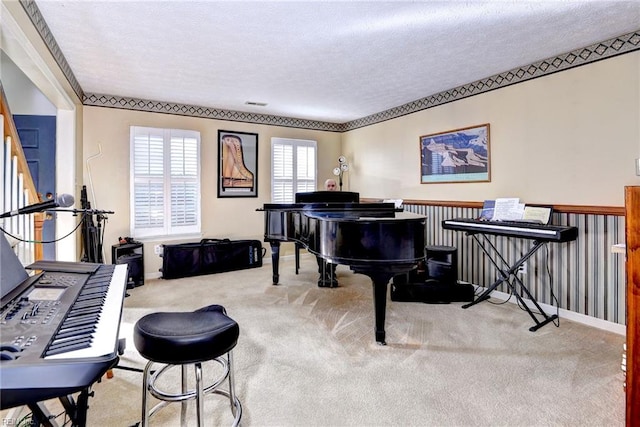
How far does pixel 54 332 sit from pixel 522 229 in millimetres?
3234

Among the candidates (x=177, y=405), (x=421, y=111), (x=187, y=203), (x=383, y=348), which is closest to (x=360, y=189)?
(x=421, y=111)

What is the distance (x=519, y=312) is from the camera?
10.9 ft

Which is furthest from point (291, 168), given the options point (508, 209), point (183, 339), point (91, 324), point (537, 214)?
point (91, 324)

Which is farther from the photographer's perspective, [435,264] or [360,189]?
[360,189]

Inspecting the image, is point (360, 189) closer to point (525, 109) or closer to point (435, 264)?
point (435, 264)

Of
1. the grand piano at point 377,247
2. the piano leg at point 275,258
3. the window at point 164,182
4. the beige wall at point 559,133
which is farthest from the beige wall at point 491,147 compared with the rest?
the grand piano at point 377,247

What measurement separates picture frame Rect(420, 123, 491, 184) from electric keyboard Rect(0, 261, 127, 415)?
12.5 ft

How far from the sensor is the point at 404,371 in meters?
2.23

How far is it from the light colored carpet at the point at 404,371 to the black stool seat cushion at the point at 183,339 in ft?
2.12

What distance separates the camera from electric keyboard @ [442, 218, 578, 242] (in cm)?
275

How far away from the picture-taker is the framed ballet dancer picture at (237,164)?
525cm

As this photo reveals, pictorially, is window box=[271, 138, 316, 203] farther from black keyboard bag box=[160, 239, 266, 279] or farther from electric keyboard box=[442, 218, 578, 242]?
electric keyboard box=[442, 218, 578, 242]

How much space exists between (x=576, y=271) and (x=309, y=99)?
3.61 meters

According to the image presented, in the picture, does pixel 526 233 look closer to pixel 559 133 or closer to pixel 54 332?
pixel 559 133
